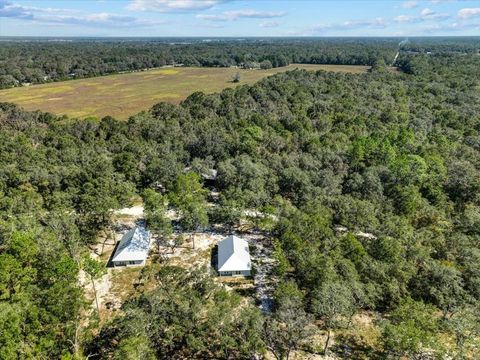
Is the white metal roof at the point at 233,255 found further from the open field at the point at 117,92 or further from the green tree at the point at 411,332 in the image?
the open field at the point at 117,92

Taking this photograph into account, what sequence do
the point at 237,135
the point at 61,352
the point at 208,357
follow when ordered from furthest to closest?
the point at 237,135, the point at 208,357, the point at 61,352

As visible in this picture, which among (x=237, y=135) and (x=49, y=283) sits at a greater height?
(x=237, y=135)

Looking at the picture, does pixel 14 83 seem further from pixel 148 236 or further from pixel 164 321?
pixel 164 321

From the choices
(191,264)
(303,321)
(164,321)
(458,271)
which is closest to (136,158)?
(191,264)

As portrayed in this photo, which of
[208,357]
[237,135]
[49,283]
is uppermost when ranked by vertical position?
[237,135]

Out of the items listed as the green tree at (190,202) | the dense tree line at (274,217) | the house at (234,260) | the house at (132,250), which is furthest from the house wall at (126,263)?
the house at (234,260)

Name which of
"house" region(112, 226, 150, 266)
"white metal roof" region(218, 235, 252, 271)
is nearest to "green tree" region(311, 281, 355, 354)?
"white metal roof" region(218, 235, 252, 271)

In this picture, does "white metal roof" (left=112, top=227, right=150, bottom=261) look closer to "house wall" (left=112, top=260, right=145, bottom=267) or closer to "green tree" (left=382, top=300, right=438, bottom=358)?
"house wall" (left=112, top=260, right=145, bottom=267)

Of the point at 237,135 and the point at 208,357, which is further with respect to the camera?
the point at 237,135
